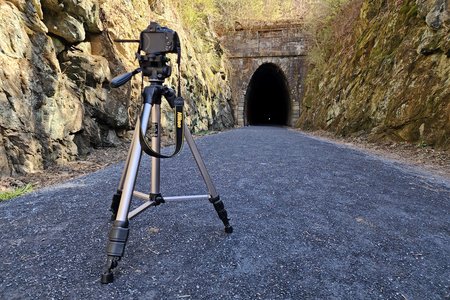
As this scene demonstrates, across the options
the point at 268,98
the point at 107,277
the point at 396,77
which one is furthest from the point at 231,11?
the point at 107,277

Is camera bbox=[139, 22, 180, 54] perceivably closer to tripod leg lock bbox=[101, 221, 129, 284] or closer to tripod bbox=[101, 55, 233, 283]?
tripod bbox=[101, 55, 233, 283]

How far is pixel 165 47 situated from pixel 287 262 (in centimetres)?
185

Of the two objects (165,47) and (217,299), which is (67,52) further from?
(217,299)

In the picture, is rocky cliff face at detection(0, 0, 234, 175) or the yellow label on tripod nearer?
the yellow label on tripod

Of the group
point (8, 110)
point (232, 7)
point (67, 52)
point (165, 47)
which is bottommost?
point (8, 110)

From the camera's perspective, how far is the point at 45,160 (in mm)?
5605

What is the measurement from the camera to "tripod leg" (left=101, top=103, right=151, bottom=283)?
5.54 ft

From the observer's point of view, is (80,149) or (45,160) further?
(80,149)

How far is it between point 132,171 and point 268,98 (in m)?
39.0

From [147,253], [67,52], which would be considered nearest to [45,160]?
[67,52]

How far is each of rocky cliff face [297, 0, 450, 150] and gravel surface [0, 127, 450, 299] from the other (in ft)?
13.6

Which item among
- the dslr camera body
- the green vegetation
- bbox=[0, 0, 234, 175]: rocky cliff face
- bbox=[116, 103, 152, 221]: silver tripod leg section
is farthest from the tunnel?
bbox=[116, 103, 152, 221]: silver tripod leg section

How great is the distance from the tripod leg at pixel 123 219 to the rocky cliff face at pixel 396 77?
723cm

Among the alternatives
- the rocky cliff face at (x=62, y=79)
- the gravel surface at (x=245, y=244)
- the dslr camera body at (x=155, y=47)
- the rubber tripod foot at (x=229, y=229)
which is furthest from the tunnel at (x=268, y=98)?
the dslr camera body at (x=155, y=47)
